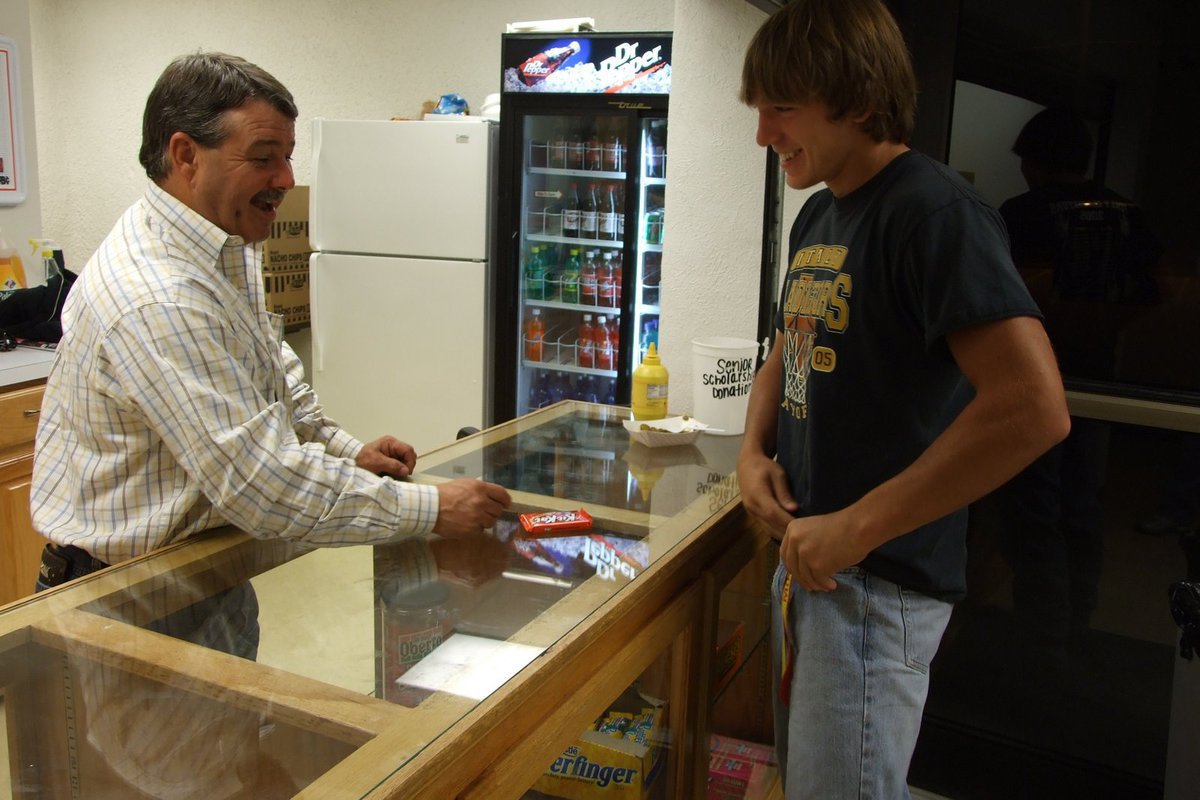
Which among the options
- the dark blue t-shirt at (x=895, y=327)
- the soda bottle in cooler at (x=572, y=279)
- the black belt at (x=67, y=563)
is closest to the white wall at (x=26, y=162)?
the soda bottle in cooler at (x=572, y=279)

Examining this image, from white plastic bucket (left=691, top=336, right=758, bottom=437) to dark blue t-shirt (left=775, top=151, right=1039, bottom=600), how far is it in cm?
94

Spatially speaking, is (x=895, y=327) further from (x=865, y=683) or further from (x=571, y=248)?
(x=571, y=248)

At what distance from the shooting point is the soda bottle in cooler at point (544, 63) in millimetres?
4156

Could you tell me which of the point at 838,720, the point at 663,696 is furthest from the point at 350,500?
the point at 838,720

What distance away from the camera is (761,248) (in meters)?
2.82

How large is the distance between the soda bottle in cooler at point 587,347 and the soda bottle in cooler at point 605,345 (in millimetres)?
20

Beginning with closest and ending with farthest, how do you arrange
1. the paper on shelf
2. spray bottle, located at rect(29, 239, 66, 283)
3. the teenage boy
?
the paper on shelf
the teenage boy
spray bottle, located at rect(29, 239, 66, 283)

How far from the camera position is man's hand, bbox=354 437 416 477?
6.19 ft

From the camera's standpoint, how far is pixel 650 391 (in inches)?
96.6

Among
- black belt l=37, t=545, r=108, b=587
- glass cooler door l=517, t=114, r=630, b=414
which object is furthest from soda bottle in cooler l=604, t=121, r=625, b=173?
black belt l=37, t=545, r=108, b=587

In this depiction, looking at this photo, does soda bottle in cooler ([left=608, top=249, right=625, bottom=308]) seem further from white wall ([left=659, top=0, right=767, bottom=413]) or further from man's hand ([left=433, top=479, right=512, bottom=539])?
man's hand ([left=433, top=479, right=512, bottom=539])

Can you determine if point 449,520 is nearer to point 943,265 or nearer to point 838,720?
point 838,720

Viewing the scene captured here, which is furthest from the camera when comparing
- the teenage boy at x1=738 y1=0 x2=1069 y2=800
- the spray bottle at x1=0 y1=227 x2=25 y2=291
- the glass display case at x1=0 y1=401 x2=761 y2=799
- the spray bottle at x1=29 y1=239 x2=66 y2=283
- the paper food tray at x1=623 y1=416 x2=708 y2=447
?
the spray bottle at x1=29 y1=239 x2=66 y2=283

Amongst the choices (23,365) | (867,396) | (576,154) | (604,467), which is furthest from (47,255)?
(867,396)
